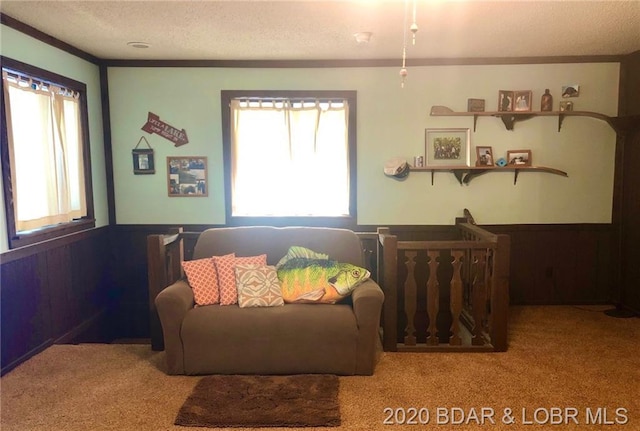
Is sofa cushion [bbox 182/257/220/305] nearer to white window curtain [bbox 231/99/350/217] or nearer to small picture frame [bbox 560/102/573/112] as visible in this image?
white window curtain [bbox 231/99/350/217]

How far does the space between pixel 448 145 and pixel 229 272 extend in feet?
8.20

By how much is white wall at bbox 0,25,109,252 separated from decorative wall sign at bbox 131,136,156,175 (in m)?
0.30

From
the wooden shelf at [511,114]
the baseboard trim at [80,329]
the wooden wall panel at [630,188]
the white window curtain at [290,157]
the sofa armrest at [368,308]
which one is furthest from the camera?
the white window curtain at [290,157]

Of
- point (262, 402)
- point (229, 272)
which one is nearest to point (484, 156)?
point (229, 272)

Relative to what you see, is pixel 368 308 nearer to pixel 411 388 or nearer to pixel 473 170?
pixel 411 388

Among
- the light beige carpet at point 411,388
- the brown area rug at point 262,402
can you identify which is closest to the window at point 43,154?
the light beige carpet at point 411,388

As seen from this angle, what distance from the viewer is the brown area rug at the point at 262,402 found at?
2.61 meters

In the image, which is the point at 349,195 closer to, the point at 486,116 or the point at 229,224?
the point at 229,224

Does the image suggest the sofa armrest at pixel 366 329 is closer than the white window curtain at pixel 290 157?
Yes

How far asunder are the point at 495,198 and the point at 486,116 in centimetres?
80

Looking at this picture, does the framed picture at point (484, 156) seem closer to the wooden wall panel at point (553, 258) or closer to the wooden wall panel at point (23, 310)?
the wooden wall panel at point (553, 258)

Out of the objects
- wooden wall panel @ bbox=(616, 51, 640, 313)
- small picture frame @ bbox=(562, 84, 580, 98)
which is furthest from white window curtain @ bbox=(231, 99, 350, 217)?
wooden wall panel @ bbox=(616, 51, 640, 313)

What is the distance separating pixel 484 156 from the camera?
4629mm

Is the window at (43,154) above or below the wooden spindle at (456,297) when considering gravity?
above
